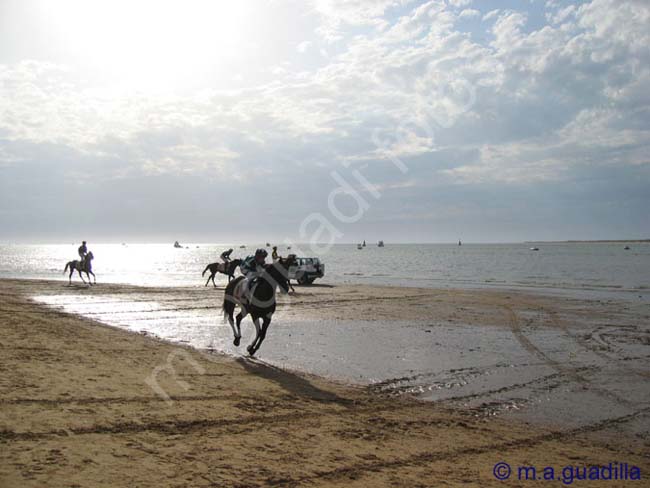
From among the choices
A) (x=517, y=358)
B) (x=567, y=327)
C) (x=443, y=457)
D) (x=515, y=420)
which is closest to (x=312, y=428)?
(x=443, y=457)

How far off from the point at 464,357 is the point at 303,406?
235 inches

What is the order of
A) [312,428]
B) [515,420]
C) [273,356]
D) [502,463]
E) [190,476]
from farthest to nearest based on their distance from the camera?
[273,356] < [515,420] < [312,428] < [502,463] < [190,476]

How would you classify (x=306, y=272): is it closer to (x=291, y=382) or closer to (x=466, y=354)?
(x=466, y=354)

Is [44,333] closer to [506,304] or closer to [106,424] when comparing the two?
[106,424]

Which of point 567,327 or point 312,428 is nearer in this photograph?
point 312,428

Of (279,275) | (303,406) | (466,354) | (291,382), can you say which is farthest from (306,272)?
(303,406)

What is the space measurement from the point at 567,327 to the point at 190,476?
54.0 ft

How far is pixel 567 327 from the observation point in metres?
17.9

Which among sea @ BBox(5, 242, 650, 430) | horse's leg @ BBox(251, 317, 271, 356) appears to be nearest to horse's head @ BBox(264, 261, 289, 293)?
horse's leg @ BBox(251, 317, 271, 356)

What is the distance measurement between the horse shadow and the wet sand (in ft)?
0.16

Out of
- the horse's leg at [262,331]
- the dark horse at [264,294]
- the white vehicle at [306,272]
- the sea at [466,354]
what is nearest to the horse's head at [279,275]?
the dark horse at [264,294]

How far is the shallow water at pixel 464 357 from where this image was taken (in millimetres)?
8750

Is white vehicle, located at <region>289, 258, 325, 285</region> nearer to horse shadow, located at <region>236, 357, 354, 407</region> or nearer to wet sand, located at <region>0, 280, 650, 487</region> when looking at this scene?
wet sand, located at <region>0, 280, 650, 487</region>

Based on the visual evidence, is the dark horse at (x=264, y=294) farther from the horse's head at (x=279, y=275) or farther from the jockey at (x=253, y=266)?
the jockey at (x=253, y=266)
